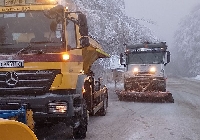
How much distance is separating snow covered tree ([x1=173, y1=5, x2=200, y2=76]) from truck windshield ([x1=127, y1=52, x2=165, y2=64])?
151 ft

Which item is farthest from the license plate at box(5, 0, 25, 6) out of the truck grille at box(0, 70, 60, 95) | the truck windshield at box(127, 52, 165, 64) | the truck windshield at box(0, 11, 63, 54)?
the truck windshield at box(127, 52, 165, 64)

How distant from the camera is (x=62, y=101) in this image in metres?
6.33

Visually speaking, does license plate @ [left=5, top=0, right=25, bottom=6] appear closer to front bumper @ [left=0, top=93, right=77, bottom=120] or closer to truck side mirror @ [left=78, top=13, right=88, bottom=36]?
truck side mirror @ [left=78, top=13, right=88, bottom=36]

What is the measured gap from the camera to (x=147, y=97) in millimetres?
15188

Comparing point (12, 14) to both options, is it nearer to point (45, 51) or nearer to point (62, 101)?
point (45, 51)

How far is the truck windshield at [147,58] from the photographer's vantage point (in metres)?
17.4

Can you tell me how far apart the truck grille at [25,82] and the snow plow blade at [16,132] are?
239cm

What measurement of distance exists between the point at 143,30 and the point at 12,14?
3179 cm

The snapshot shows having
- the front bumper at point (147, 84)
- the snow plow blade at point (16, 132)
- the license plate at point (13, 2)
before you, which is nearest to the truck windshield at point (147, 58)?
the front bumper at point (147, 84)

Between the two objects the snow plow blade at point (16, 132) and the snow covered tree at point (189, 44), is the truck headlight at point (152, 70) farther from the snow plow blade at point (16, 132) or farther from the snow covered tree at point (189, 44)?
the snow covered tree at point (189, 44)

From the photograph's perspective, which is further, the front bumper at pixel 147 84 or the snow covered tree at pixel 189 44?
the snow covered tree at pixel 189 44

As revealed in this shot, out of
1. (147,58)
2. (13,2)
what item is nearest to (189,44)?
(147,58)

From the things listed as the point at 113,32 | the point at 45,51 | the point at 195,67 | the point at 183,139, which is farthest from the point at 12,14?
the point at 195,67

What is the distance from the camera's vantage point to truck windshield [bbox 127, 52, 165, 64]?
1736 centimetres
